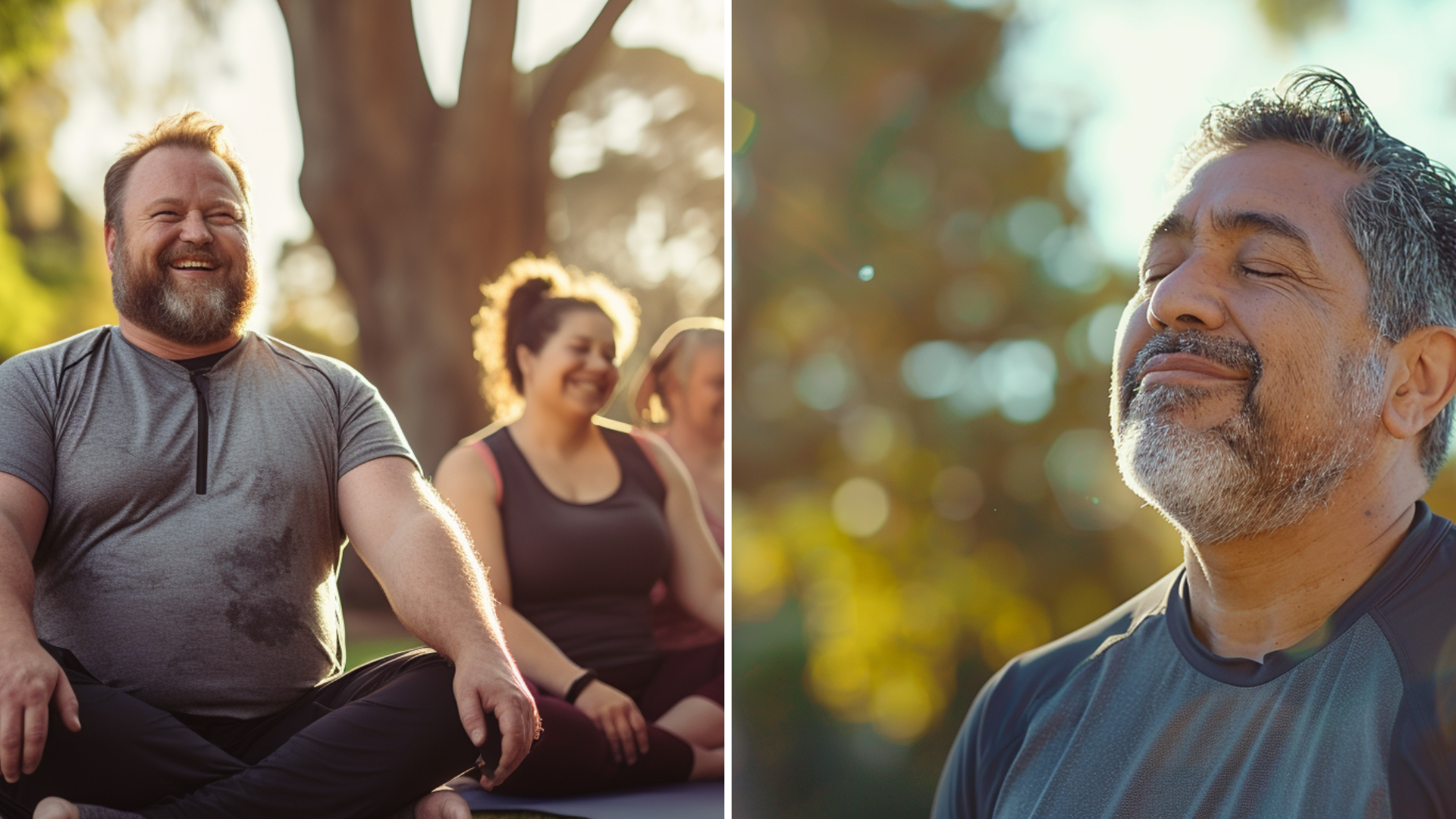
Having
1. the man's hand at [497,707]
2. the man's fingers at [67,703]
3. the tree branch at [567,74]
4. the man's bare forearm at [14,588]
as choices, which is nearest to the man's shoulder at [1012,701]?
the man's hand at [497,707]

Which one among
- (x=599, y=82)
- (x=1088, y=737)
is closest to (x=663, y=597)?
(x=1088, y=737)

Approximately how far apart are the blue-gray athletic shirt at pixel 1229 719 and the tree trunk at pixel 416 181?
2.63 metres

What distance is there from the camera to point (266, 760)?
5.61ft

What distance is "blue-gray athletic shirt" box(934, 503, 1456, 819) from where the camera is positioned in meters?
1.38

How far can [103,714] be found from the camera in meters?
1.65

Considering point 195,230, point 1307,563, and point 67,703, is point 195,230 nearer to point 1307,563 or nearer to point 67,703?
point 67,703

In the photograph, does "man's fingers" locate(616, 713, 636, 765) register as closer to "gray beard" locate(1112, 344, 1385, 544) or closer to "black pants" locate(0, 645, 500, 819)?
"black pants" locate(0, 645, 500, 819)

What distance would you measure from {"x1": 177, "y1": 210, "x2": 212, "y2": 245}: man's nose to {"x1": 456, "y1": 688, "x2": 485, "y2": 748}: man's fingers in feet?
3.36

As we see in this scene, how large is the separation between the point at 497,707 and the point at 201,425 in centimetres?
81

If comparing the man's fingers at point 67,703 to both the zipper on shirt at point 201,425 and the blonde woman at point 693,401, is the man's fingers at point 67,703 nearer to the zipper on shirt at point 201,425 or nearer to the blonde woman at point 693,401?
the zipper on shirt at point 201,425

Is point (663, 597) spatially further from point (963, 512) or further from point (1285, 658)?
point (1285, 658)

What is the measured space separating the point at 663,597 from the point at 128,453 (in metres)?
1.61

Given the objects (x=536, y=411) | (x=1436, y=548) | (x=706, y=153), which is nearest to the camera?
(x=1436, y=548)

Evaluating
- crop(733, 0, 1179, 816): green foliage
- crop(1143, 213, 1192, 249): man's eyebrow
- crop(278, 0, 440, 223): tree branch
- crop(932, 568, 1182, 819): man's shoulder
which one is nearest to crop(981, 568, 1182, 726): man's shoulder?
crop(932, 568, 1182, 819): man's shoulder
